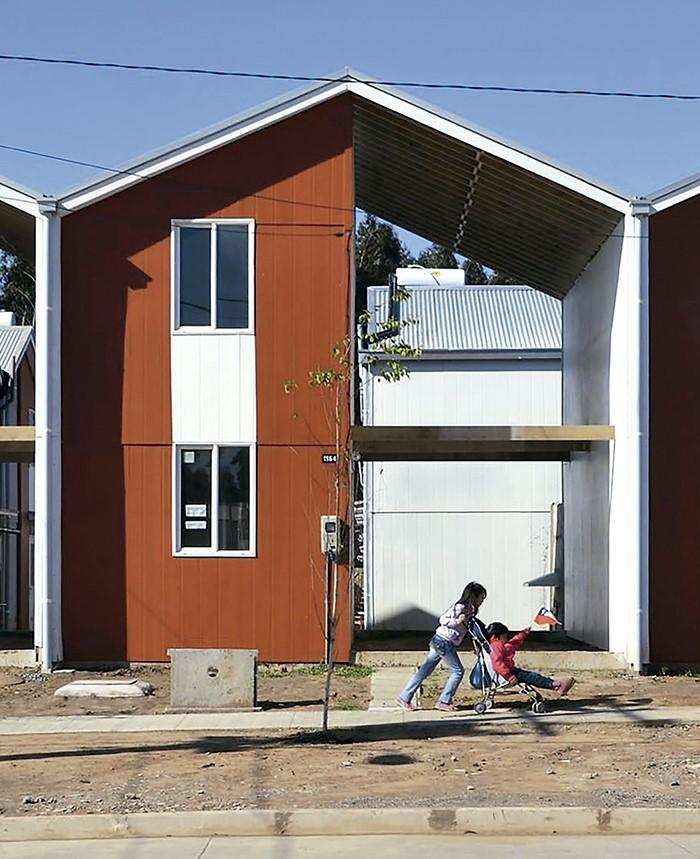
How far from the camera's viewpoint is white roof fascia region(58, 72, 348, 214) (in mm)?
20328

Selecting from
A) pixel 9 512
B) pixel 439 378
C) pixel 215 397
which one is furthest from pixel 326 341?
pixel 9 512

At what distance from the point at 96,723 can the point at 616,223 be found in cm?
1035

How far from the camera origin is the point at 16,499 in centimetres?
3494

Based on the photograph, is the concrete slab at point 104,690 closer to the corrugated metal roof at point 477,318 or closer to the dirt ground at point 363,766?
the dirt ground at point 363,766

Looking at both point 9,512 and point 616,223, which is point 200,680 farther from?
point 9,512

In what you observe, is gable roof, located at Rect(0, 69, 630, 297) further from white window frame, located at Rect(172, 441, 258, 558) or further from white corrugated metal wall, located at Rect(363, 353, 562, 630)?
white corrugated metal wall, located at Rect(363, 353, 562, 630)

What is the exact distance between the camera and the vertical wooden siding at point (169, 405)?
20094 millimetres

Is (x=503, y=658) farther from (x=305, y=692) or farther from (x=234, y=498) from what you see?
(x=234, y=498)

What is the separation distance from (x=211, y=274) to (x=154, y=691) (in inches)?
243

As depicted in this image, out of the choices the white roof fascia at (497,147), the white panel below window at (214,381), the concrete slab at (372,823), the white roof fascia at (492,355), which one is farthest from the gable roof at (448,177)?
the concrete slab at (372,823)

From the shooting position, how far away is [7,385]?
3178 centimetres

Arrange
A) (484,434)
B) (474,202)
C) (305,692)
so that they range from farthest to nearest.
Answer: (474,202) < (484,434) < (305,692)

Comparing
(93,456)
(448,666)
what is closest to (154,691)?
(93,456)

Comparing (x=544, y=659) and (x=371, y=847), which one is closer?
(x=371, y=847)
